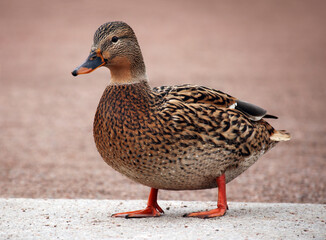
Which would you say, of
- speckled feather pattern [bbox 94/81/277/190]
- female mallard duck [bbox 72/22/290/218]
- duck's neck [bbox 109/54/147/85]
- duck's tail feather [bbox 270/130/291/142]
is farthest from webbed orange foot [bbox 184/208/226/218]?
duck's neck [bbox 109/54/147/85]

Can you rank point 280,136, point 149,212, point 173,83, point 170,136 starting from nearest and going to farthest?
point 170,136, point 149,212, point 280,136, point 173,83

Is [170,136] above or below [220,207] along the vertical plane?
above

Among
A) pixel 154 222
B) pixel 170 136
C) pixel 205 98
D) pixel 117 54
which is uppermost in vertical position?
pixel 117 54

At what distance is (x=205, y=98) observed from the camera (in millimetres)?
3691

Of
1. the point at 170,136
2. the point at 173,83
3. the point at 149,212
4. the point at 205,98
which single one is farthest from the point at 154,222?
the point at 173,83

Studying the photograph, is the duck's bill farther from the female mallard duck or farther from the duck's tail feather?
the duck's tail feather

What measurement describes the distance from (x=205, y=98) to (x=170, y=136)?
Answer: 18.5 inches

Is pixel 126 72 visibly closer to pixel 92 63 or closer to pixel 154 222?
pixel 92 63

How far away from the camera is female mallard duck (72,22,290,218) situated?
341 centimetres

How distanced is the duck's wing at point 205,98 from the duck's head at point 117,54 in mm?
227

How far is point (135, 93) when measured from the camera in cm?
355

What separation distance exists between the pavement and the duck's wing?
2.59 ft

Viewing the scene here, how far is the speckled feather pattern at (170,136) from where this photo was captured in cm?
→ 340

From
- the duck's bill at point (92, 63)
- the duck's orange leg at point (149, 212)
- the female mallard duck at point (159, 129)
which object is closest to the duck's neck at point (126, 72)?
the female mallard duck at point (159, 129)
